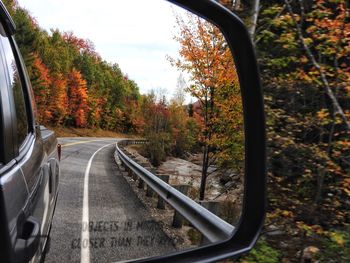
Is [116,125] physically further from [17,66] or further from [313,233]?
[313,233]

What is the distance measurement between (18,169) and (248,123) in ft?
3.13

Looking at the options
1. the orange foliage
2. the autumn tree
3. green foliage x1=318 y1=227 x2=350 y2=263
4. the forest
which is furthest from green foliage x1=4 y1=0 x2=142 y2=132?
green foliage x1=318 y1=227 x2=350 y2=263

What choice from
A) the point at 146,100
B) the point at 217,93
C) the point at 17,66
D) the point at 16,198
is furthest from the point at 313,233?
the point at 16,198

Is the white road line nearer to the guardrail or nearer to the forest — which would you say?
the guardrail

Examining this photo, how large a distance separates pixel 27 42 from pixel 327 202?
233 inches

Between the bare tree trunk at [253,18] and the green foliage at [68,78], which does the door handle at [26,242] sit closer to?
the green foliage at [68,78]

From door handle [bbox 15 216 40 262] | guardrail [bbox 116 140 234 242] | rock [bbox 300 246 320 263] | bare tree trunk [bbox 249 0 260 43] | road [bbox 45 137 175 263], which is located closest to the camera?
door handle [bbox 15 216 40 262]

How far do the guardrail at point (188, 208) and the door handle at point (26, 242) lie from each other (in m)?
0.99

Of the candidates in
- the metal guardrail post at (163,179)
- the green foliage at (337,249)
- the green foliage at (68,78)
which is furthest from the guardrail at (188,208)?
the green foliage at (337,249)

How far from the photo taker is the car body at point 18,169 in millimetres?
990

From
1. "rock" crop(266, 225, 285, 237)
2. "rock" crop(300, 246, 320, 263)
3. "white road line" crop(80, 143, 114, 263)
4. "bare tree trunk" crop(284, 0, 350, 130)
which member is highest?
"bare tree trunk" crop(284, 0, 350, 130)

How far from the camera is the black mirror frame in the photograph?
1828 mm

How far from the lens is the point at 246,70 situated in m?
1.89

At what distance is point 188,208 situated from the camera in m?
3.78
